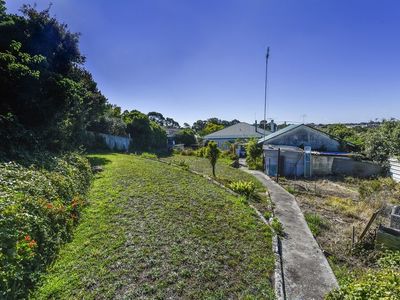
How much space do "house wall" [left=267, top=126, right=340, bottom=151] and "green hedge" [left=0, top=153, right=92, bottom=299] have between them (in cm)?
2309

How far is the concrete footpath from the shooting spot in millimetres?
5469

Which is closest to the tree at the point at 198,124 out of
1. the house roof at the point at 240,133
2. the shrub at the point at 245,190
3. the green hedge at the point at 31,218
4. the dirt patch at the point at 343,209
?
the house roof at the point at 240,133

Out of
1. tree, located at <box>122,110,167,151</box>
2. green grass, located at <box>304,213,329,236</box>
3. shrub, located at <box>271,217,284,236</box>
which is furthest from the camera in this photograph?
tree, located at <box>122,110,167,151</box>

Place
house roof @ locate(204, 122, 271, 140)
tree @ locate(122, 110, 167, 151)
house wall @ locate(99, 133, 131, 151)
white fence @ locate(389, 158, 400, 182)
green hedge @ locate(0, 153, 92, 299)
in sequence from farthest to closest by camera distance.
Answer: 1. house roof @ locate(204, 122, 271, 140)
2. tree @ locate(122, 110, 167, 151)
3. house wall @ locate(99, 133, 131, 151)
4. white fence @ locate(389, 158, 400, 182)
5. green hedge @ locate(0, 153, 92, 299)

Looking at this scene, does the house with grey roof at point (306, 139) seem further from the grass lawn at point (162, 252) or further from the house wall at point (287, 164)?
the grass lawn at point (162, 252)

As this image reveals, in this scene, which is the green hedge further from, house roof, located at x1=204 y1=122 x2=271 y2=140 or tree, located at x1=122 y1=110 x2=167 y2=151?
house roof, located at x1=204 y1=122 x2=271 y2=140

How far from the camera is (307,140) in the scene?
27.6m

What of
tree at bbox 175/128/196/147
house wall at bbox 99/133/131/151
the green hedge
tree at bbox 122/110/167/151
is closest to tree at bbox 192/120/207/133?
tree at bbox 175/128/196/147

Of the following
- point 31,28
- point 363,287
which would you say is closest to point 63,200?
point 363,287

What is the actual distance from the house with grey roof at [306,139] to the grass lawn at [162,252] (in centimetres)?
1904

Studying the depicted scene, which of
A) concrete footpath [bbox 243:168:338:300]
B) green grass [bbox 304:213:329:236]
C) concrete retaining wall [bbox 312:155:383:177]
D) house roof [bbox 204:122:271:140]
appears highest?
house roof [bbox 204:122:271:140]

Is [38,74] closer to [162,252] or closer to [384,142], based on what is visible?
[162,252]

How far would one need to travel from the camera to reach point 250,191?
12.1m

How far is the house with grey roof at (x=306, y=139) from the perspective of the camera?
27297 mm
